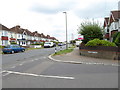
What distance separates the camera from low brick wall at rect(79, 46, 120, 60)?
1088 cm

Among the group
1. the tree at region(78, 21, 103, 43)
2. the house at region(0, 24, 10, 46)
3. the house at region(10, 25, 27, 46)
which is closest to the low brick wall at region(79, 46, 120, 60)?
the tree at region(78, 21, 103, 43)

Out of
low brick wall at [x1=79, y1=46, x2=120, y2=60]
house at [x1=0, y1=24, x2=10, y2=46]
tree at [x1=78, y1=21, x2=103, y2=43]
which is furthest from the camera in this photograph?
house at [x1=0, y1=24, x2=10, y2=46]

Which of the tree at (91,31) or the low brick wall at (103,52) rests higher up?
the tree at (91,31)

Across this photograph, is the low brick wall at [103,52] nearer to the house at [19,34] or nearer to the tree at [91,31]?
the tree at [91,31]

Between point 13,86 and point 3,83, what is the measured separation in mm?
684

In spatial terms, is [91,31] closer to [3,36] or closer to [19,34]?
[3,36]

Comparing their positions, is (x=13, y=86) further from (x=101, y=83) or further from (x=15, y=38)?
(x=15, y=38)

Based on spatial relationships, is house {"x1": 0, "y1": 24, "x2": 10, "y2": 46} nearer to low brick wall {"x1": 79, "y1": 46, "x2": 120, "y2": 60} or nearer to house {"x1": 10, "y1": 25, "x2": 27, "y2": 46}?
house {"x1": 10, "y1": 25, "x2": 27, "y2": 46}

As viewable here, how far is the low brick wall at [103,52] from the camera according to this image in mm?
10883

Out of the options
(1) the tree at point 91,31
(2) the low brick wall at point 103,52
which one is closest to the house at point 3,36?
(1) the tree at point 91,31

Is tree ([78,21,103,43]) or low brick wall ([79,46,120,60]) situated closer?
low brick wall ([79,46,120,60])

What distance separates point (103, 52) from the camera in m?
11.7

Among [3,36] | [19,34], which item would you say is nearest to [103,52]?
[3,36]

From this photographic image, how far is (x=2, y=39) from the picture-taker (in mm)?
38344
